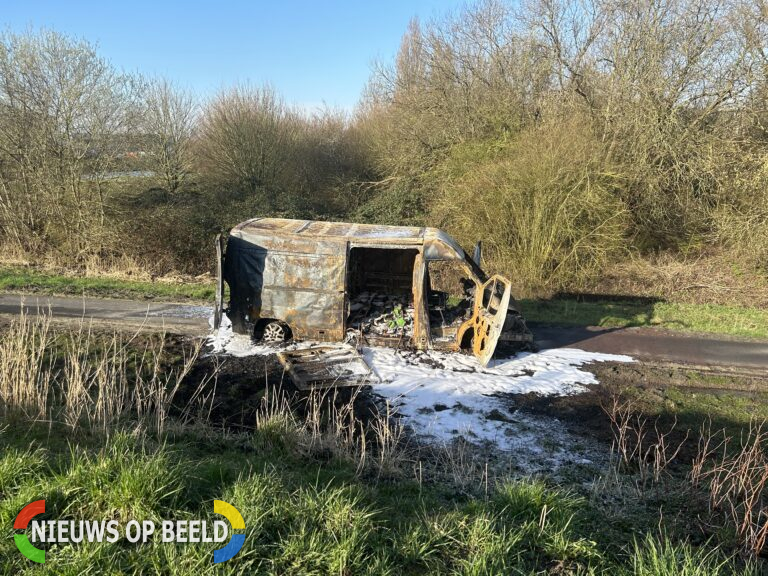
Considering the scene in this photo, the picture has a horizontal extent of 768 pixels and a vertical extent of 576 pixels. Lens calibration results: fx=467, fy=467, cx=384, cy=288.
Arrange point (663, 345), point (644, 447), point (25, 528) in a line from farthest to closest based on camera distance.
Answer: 1. point (663, 345)
2. point (644, 447)
3. point (25, 528)

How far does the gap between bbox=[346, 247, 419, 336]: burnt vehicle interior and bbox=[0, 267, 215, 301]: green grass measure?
13.1ft

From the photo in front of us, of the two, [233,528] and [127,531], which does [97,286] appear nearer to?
[127,531]

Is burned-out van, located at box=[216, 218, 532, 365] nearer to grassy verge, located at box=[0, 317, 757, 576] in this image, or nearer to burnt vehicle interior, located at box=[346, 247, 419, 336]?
burnt vehicle interior, located at box=[346, 247, 419, 336]

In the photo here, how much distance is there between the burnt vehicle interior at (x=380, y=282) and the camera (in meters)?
10.2

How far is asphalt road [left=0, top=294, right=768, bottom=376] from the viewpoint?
927 cm

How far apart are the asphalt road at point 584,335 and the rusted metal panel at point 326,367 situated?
2.68 m

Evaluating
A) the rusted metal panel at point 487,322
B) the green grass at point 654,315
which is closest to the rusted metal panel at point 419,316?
the rusted metal panel at point 487,322

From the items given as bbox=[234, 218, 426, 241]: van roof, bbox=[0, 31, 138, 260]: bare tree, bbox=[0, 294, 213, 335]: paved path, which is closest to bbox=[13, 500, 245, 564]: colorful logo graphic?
bbox=[234, 218, 426, 241]: van roof

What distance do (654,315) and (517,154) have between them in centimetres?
601

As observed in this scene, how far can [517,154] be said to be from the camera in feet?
46.8

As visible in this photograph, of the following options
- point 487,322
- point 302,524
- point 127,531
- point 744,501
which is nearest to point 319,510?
point 302,524

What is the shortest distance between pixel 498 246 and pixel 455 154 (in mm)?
5126

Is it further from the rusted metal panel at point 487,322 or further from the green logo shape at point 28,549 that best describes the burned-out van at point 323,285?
the green logo shape at point 28,549

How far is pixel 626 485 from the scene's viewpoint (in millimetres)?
4680
